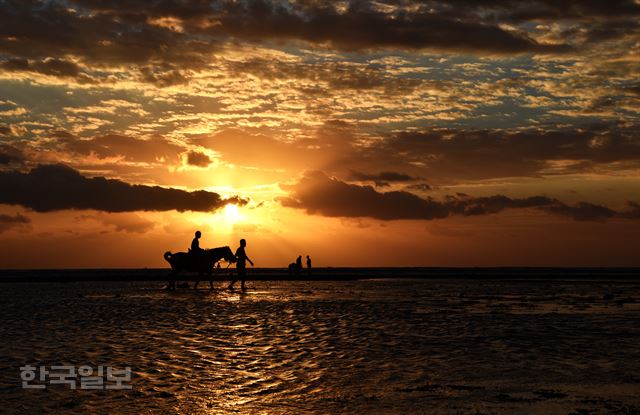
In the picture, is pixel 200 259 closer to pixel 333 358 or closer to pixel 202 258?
pixel 202 258

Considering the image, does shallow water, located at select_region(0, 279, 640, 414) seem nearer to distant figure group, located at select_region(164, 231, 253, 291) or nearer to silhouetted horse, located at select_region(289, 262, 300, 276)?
distant figure group, located at select_region(164, 231, 253, 291)

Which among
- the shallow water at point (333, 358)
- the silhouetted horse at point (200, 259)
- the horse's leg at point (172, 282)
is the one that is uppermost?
the silhouetted horse at point (200, 259)

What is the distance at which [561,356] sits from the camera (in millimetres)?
16000

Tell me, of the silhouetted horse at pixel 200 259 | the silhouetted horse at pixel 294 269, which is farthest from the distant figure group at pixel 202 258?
A: the silhouetted horse at pixel 294 269

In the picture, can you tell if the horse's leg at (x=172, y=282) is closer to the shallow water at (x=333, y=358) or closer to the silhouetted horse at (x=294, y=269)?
the shallow water at (x=333, y=358)

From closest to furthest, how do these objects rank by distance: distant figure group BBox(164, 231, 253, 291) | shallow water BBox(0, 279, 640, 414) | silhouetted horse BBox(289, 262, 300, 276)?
shallow water BBox(0, 279, 640, 414), distant figure group BBox(164, 231, 253, 291), silhouetted horse BBox(289, 262, 300, 276)

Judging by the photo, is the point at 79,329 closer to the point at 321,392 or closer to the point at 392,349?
the point at 392,349

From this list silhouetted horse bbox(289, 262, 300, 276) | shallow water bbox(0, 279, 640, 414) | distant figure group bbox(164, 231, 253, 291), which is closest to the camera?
shallow water bbox(0, 279, 640, 414)

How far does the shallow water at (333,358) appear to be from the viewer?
11.3 m

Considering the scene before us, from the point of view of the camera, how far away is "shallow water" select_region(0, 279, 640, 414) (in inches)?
443

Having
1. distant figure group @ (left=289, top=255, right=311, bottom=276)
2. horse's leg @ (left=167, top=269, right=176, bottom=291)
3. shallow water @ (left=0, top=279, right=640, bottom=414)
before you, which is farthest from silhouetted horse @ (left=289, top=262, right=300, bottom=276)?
shallow water @ (left=0, top=279, right=640, bottom=414)

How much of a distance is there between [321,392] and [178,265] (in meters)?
31.7

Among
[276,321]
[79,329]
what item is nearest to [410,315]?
[276,321]

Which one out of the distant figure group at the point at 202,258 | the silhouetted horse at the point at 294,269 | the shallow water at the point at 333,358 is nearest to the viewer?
the shallow water at the point at 333,358
